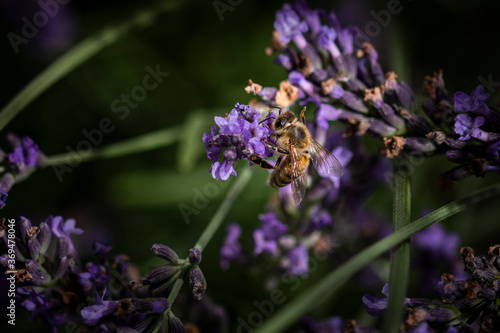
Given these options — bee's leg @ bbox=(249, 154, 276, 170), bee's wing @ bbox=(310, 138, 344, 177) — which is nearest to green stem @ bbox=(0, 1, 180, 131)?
bee's leg @ bbox=(249, 154, 276, 170)

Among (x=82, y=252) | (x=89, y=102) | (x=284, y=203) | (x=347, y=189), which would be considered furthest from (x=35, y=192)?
(x=347, y=189)

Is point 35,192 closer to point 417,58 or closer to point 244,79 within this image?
point 244,79

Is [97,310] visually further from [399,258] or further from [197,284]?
[399,258]

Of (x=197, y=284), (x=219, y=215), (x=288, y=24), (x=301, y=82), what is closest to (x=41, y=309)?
(x=197, y=284)

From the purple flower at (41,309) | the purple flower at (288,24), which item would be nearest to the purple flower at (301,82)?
the purple flower at (288,24)

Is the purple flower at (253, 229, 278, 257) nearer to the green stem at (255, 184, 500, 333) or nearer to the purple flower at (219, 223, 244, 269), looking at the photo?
the purple flower at (219, 223, 244, 269)

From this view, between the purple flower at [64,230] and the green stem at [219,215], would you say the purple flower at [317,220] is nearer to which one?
the green stem at [219,215]
